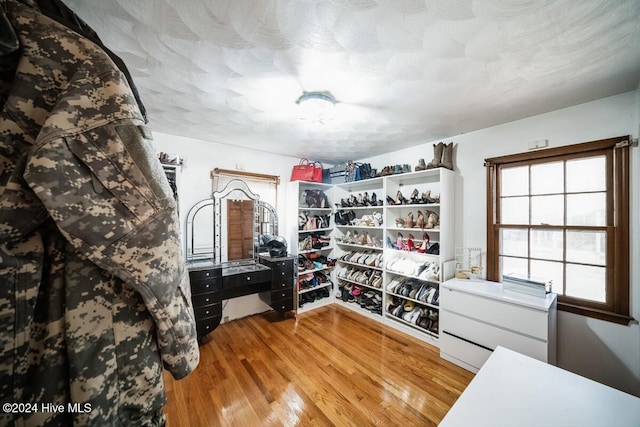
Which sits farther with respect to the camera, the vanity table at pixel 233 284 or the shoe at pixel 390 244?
the shoe at pixel 390 244

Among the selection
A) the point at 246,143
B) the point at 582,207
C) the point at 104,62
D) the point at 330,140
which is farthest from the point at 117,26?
the point at 582,207

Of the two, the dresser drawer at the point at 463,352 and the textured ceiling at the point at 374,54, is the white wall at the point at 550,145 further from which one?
the dresser drawer at the point at 463,352

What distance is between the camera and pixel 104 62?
20.0 inches

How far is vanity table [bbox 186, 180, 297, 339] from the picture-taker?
238 cm

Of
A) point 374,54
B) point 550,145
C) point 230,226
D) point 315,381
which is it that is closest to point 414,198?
point 550,145

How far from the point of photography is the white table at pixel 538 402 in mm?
796

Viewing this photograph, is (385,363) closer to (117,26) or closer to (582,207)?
(582,207)

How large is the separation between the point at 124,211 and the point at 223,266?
2.54 m

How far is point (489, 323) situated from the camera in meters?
1.96

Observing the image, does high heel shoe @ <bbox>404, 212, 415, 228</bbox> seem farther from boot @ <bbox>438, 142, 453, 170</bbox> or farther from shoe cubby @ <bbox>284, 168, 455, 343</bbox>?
boot @ <bbox>438, 142, 453, 170</bbox>

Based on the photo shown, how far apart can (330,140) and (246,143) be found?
3.61ft

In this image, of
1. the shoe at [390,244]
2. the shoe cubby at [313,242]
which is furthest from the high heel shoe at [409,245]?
the shoe cubby at [313,242]

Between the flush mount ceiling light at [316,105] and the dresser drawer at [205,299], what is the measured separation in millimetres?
2077

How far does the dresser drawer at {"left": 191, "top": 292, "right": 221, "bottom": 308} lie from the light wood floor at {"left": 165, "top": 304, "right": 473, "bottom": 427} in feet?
1.56
